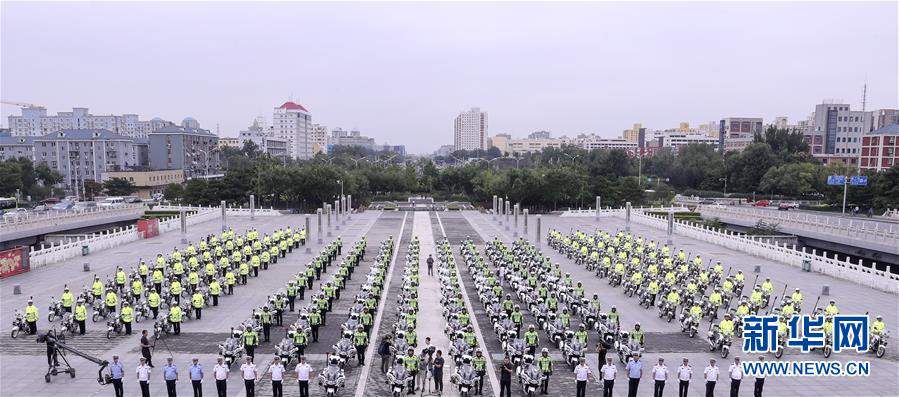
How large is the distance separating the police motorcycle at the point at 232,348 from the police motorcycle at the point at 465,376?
18.0 feet

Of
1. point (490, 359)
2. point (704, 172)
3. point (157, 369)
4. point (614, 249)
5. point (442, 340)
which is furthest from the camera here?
point (704, 172)

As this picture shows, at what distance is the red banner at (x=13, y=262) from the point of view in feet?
82.4

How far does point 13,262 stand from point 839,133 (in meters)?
122

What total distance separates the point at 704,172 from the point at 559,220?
158 ft

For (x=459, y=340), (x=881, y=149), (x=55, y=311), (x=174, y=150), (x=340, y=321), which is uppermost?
(x=881, y=149)

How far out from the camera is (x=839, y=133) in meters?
107

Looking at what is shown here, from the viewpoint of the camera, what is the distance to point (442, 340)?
17.1 meters

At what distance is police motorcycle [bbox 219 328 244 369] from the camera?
14.2 metres

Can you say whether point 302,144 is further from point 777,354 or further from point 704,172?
point 777,354

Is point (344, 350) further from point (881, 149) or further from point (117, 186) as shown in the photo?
point (881, 149)

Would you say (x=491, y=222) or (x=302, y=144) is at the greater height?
(x=302, y=144)

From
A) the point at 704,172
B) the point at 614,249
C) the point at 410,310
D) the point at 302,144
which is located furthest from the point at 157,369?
the point at 302,144

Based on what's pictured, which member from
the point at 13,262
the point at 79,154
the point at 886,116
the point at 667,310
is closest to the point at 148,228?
the point at 13,262

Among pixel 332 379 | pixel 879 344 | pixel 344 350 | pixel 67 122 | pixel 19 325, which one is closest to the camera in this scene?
pixel 332 379
